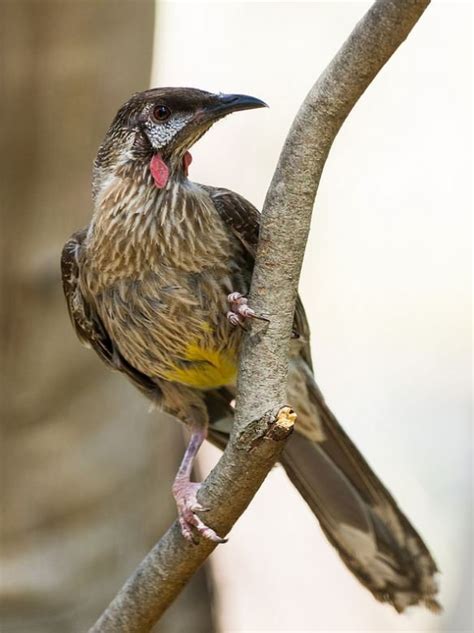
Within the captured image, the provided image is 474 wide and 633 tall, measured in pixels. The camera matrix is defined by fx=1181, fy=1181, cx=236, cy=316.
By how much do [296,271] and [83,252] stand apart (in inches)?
45.0

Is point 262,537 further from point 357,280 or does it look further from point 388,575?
point 388,575

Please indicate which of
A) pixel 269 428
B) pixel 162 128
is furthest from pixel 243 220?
pixel 269 428

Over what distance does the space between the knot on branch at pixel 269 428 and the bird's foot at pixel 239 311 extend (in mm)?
280

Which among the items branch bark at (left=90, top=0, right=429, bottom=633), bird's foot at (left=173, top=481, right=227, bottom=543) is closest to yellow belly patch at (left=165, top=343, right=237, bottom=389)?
bird's foot at (left=173, top=481, right=227, bottom=543)

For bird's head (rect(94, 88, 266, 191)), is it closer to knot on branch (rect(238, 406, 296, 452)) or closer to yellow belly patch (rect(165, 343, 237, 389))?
yellow belly patch (rect(165, 343, 237, 389))

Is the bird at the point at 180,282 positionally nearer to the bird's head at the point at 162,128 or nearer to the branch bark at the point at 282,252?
the bird's head at the point at 162,128

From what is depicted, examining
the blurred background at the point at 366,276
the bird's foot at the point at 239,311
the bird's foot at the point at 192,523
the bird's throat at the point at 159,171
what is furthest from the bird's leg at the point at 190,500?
the bird's throat at the point at 159,171

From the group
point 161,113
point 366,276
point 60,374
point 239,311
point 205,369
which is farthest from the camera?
point 366,276

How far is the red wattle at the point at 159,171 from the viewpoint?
151 inches

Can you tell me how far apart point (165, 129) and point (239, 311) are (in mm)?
788

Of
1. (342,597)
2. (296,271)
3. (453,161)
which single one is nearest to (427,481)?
(342,597)

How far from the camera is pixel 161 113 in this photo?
12.4ft

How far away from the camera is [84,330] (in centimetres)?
421

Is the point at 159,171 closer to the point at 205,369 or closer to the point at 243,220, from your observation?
the point at 243,220
